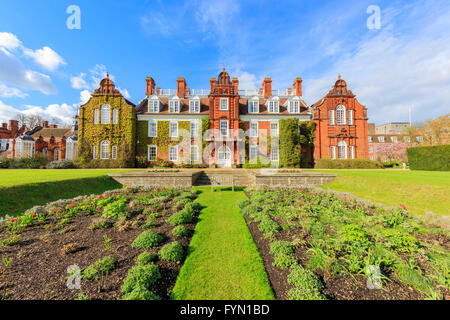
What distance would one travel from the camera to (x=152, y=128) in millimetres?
25359

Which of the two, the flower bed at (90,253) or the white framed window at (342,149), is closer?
the flower bed at (90,253)

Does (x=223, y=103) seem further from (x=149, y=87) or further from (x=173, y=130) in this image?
(x=149, y=87)

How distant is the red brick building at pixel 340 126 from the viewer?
2508cm

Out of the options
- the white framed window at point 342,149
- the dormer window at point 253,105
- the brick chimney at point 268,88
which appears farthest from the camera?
the brick chimney at point 268,88

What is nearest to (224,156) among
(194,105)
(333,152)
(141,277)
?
(194,105)

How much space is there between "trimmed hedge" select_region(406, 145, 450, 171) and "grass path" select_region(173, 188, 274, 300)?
2386 centimetres

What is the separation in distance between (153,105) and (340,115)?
26533 mm

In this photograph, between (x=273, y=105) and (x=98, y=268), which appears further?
(x=273, y=105)

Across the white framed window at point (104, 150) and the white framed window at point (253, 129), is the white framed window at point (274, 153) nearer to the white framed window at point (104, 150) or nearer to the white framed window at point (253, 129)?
the white framed window at point (253, 129)

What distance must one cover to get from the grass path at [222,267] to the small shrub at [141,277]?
430mm

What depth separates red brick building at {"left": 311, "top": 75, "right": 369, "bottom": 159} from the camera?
82.3ft

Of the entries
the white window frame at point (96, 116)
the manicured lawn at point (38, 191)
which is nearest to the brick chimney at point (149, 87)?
the white window frame at point (96, 116)

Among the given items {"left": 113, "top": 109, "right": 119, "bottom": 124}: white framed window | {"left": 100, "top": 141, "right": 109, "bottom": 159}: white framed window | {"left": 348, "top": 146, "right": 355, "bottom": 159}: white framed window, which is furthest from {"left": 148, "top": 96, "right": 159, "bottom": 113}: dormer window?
{"left": 348, "top": 146, "right": 355, "bottom": 159}: white framed window
